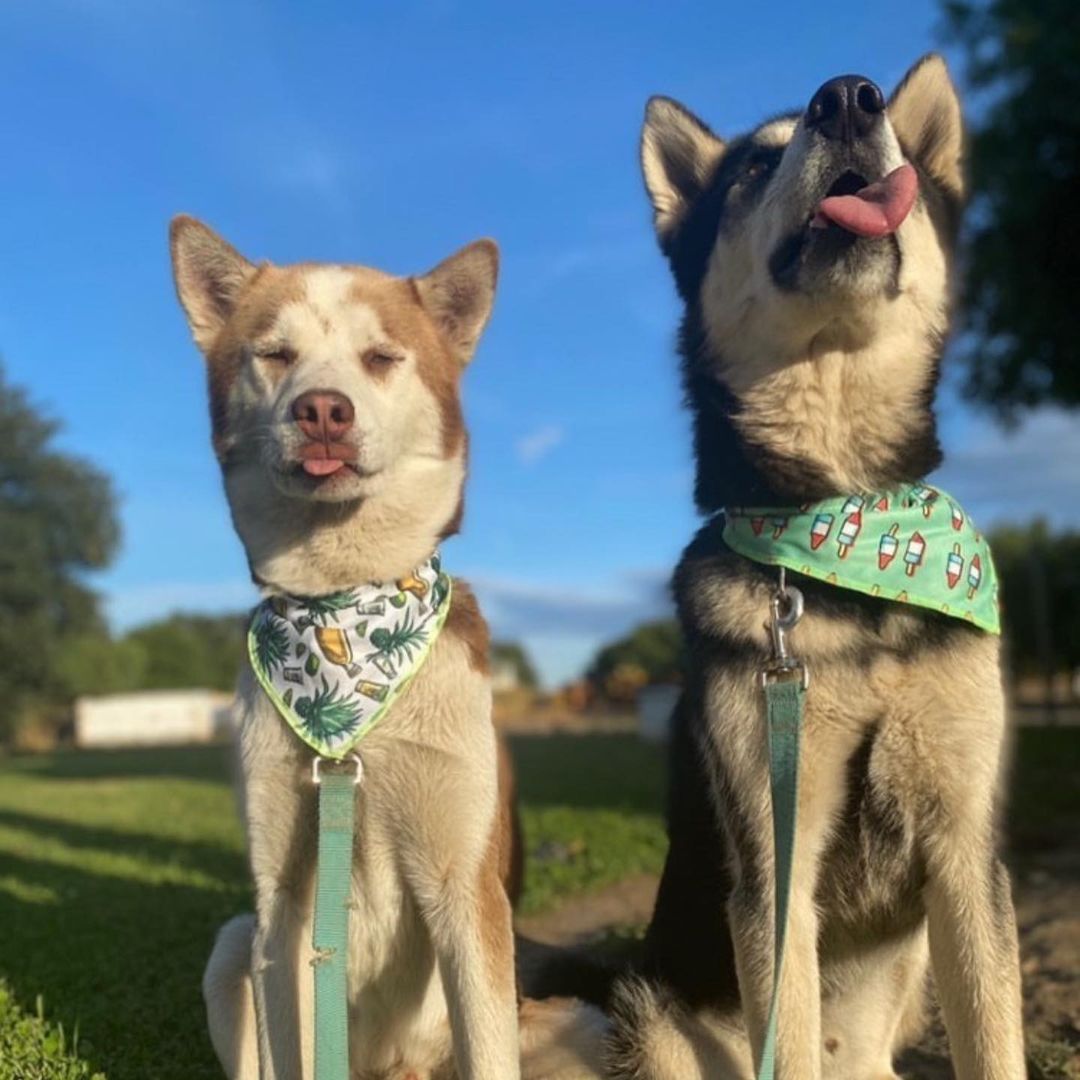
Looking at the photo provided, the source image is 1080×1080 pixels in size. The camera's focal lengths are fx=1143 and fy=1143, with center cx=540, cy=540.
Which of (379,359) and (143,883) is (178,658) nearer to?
(143,883)

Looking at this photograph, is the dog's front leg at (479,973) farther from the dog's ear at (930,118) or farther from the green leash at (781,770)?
the dog's ear at (930,118)

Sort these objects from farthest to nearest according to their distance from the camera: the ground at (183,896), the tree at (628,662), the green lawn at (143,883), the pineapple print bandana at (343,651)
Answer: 1. the tree at (628,662)
2. the green lawn at (143,883)
3. the ground at (183,896)
4. the pineapple print bandana at (343,651)

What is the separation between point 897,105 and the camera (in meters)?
3.25

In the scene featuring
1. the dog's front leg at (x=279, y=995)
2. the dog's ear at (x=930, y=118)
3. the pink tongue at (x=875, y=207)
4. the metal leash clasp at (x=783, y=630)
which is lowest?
the dog's front leg at (x=279, y=995)

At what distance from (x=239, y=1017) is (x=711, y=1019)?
4.34 ft

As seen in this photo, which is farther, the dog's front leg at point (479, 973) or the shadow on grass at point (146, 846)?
the shadow on grass at point (146, 846)

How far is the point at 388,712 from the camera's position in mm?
3035

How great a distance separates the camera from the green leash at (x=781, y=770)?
2668 millimetres

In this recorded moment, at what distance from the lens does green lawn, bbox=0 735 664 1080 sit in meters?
4.09

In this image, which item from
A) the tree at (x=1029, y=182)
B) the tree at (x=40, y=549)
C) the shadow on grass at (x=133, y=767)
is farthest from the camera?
the tree at (x=40, y=549)

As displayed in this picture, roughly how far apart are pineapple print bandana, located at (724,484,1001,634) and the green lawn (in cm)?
256

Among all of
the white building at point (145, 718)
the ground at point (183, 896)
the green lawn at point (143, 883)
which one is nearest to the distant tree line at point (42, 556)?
the white building at point (145, 718)

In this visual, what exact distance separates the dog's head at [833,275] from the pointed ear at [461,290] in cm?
60

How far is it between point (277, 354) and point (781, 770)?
175 centimetres
